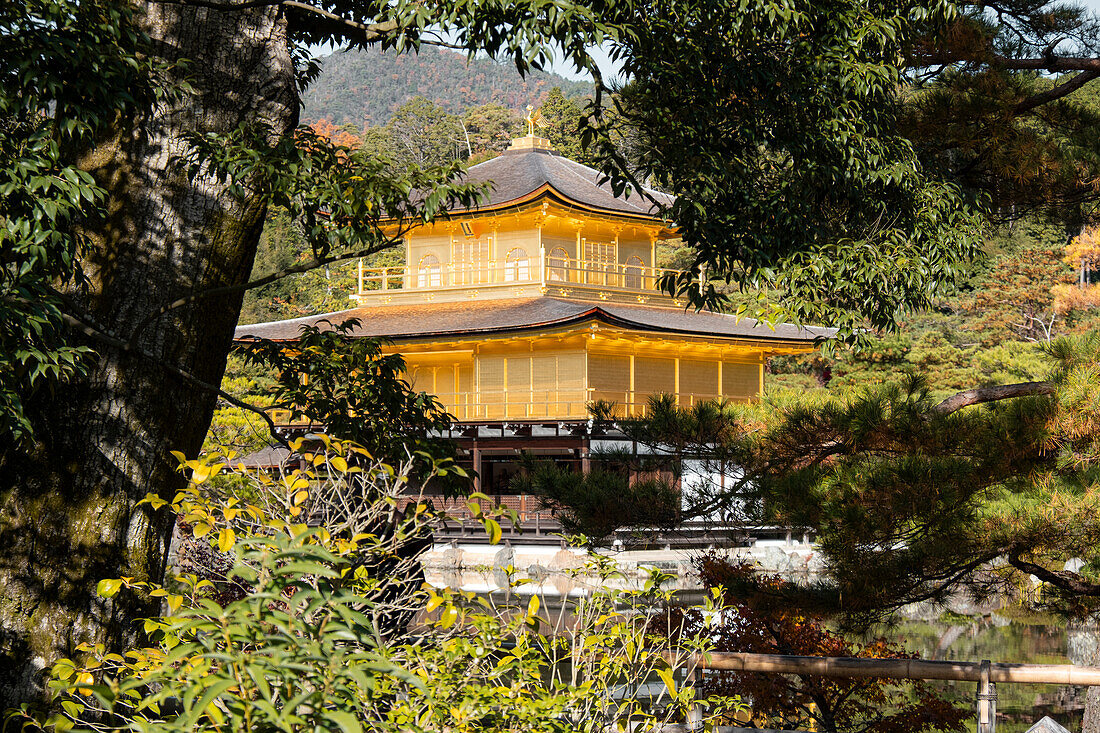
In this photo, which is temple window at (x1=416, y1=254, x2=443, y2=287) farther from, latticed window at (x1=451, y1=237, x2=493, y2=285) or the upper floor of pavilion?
latticed window at (x1=451, y1=237, x2=493, y2=285)

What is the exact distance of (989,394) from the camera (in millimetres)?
6598

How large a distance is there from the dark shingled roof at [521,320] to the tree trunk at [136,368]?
45.1 ft

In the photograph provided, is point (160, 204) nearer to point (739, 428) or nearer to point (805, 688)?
point (739, 428)

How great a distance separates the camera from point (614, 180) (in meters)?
5.05

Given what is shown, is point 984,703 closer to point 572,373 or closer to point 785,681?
point 785,681

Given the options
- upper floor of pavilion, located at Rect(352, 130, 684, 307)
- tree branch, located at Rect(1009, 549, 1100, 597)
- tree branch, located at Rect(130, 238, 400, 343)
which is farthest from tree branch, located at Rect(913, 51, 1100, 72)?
upper floor of pavilion, located at Rect(352, 130, 684, 307)

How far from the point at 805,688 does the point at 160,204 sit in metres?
5.69

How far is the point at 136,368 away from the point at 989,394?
524 cm

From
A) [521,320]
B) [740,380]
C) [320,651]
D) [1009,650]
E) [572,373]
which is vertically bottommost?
[1009,650]

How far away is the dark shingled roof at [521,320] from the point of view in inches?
753

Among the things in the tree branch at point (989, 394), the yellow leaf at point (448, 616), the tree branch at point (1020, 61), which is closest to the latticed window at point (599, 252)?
the tree branch at point (1020, 61)

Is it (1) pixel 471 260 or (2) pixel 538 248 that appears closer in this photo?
(2) pixel 538 248

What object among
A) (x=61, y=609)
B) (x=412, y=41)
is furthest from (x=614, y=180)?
(x=61, y=609)

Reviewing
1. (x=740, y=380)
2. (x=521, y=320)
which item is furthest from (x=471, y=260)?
(x=740, y=380)
